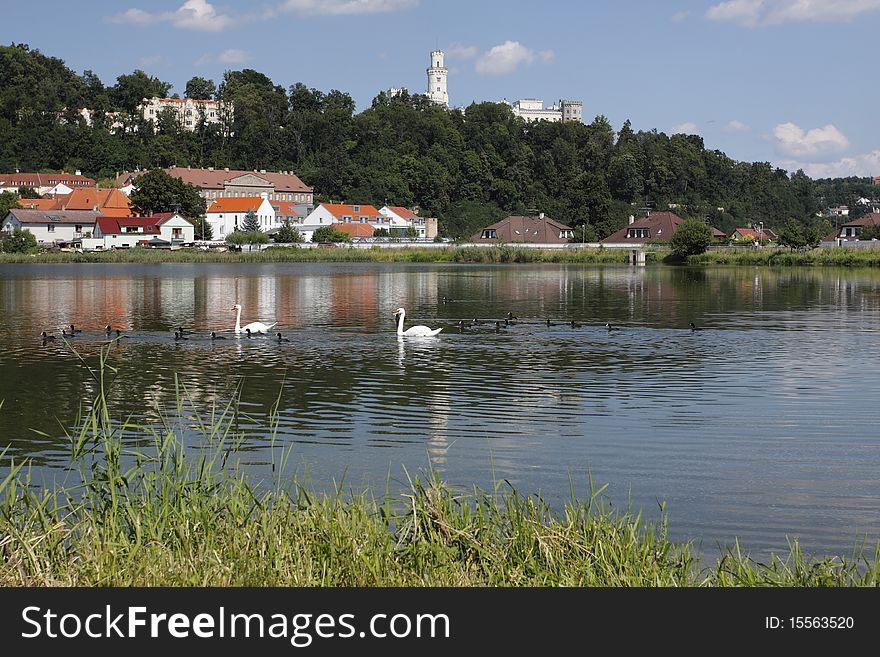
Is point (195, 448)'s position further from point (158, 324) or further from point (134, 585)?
point (158, 324)

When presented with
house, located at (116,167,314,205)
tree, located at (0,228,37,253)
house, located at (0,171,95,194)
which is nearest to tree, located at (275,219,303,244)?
tree, located at (0,228,37,253)

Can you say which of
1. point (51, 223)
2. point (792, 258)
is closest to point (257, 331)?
point (792, 258)

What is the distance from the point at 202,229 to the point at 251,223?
7116 millimetres

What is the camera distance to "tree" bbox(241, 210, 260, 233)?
5694 inches

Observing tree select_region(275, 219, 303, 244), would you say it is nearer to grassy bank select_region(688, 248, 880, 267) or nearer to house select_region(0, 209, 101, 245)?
house select_region(0, 209, 101, 245)

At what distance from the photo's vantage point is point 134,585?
7625 millimetres

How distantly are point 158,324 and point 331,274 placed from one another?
1796 inches

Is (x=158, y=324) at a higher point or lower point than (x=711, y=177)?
lower

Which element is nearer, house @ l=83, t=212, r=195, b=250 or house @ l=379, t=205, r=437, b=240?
house @ l=83, t=212, r=195, b=250

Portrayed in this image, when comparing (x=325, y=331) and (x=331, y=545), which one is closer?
(x=331, y=545)

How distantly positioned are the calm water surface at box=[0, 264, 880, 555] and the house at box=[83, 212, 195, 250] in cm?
9144

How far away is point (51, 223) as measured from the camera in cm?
14475

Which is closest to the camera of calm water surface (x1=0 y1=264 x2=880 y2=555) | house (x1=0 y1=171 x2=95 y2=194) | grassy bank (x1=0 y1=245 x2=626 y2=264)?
calm water surface (x1=0 y1=264 x2=880 y2=555)

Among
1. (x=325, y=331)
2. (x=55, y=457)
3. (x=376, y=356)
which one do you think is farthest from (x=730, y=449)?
(x=325, y=331)
